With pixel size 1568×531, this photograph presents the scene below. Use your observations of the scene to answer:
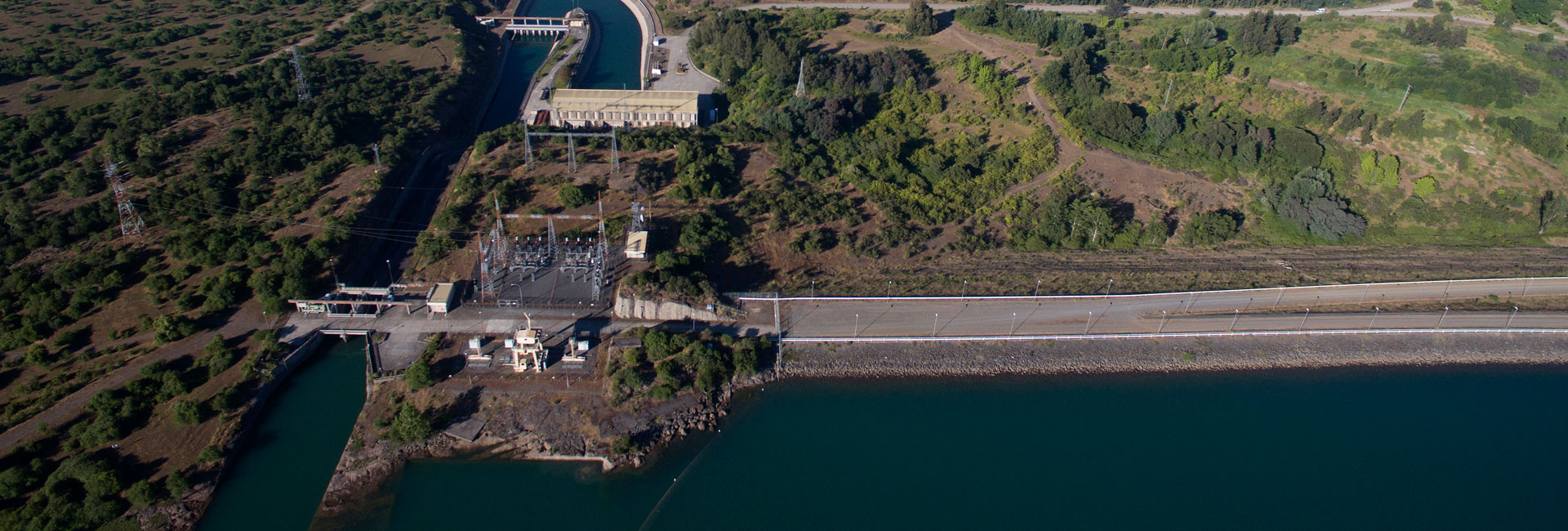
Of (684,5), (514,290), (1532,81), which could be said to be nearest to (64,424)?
(514,290)

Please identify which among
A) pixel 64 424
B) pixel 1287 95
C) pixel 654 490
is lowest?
pixel 654 490

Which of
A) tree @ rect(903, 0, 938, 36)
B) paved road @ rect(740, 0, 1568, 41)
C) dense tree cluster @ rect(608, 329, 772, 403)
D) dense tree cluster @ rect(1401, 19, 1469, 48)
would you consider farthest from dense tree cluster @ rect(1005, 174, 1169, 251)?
dense tree cluster @ rect(1401, 19, 1469, 48)

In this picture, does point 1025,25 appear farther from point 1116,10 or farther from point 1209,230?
point 1209,230

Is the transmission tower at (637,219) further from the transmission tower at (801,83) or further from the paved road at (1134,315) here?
the transmission tower at (801,83)

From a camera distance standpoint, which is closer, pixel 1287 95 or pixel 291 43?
pixel 1287 95

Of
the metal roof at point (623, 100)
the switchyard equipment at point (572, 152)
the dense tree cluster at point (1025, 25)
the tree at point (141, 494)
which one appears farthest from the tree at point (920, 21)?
the tree at point (141, 494)

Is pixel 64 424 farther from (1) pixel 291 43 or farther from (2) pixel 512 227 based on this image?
(1) pixel 291 43
